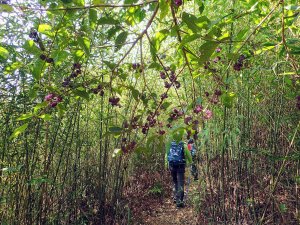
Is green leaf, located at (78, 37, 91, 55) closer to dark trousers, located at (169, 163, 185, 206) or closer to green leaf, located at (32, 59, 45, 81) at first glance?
green leaf, located at (32, 59, 45, 81)

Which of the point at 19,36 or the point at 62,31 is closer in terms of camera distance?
the point at 62,31

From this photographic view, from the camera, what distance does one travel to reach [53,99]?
3.23 feet

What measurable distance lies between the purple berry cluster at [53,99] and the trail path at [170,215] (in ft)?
9.32

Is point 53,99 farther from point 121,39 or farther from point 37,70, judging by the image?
point 121,39

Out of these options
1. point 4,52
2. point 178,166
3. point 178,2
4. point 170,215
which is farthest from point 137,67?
point 170,215

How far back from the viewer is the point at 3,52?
106 centimetres

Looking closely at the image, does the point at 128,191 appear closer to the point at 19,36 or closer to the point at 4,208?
the point at 4,208

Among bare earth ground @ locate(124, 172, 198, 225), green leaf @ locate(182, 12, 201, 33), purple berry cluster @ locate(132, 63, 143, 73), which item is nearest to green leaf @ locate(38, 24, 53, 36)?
purple berry cluster @ locate(132, 63, 143, 73)

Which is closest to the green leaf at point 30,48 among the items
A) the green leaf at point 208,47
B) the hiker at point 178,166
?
the green leaf at point 208,47

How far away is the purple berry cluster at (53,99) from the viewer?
94cm

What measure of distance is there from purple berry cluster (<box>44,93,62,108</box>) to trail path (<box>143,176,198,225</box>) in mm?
2842

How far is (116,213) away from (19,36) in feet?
6.65

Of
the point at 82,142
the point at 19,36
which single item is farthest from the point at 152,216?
the point at 19,36

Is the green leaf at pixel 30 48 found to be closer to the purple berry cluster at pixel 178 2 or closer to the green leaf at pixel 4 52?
the green leaf at pixel 4 52
